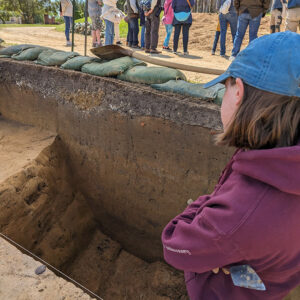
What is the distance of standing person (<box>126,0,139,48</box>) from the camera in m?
6.81

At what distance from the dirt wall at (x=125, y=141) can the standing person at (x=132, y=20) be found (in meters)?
4.04

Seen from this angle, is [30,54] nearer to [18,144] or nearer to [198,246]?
[18,144]

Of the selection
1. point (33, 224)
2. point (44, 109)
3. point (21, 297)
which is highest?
point (44, 109)

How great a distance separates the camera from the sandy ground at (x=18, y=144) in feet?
9.66

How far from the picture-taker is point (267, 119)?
0.79m

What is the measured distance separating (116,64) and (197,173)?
148 centimetres

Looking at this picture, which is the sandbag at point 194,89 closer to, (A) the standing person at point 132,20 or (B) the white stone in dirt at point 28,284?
(B) the white stone in dirt at point 28,284

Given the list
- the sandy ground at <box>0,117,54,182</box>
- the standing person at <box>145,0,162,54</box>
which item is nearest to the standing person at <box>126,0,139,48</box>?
the standing person at <box>145,0,162,54</box>

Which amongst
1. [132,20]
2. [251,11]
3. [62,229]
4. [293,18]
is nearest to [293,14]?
[293,18]

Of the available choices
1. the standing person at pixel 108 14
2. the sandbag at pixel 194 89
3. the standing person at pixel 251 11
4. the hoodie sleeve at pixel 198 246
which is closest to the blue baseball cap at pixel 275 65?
the hoodie sleeve at pixel 198 246

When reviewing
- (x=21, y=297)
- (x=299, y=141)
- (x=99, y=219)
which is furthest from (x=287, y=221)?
(x=99, y=219)

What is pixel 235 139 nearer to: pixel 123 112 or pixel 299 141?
pixel 299 141

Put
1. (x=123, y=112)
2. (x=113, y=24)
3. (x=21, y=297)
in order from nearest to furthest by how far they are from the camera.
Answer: (x=21, y=297), (x=123, y=112), (x=113, y=24)

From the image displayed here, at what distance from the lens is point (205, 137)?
2.57 m
